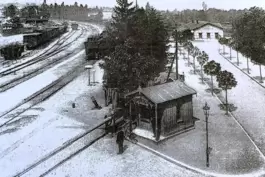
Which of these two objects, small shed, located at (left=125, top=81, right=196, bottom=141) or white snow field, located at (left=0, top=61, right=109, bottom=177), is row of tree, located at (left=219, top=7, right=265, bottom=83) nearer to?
small shed, located at (left=125, top=81, right=196, bottom=141)

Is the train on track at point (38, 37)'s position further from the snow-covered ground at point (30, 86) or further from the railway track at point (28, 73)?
the snow-covered ground at point (30, 86)

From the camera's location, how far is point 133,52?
1120 inches

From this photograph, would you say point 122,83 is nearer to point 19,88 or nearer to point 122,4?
point 19,88

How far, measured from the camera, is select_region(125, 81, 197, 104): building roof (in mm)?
19109

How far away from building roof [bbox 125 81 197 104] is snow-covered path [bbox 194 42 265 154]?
14.0 feet

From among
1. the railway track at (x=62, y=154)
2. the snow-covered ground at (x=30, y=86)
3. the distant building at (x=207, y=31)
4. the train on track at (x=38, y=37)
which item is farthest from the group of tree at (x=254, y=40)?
the train on track at (x=38, y=37)

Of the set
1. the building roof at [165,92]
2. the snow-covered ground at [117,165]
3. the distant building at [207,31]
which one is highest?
the distant building at [207,31]

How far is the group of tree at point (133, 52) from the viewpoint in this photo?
76.7 ft

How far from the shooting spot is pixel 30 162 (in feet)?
56.4

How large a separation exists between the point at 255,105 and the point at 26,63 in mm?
31420

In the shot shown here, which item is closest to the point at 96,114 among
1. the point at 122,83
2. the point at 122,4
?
the point at 122,83

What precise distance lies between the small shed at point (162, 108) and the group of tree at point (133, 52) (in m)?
2.13

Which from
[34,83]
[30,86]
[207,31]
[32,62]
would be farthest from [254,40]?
[207,31]

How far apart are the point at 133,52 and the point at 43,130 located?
407 inches
